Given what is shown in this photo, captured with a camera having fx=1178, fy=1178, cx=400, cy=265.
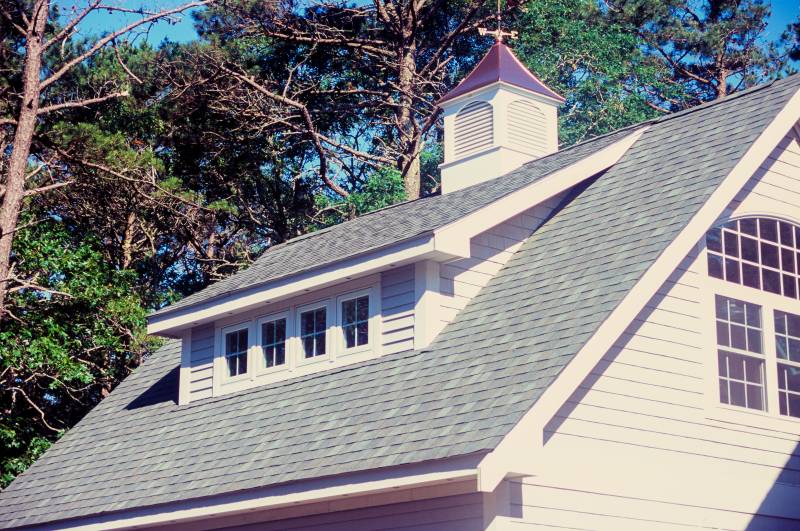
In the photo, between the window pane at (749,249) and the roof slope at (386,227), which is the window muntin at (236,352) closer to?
the roof slope at (386,227)

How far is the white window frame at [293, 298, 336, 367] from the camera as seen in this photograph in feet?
47.3

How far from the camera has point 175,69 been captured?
29.8m

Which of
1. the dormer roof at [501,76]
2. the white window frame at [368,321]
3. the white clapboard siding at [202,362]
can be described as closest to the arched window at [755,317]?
the white window frame at [368,321]

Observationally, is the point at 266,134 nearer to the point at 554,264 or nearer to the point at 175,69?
the point at 175,69

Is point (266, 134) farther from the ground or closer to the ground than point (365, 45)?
closer to the ground

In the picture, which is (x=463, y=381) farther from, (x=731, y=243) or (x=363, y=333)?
(x=731, y=243)

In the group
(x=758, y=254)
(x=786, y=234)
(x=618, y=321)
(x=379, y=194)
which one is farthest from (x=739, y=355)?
(x=379, y=194)

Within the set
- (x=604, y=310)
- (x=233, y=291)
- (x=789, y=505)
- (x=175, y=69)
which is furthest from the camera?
(x=175, y=69)

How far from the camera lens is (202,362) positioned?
54.6ft

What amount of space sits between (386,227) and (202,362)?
3.22 metres

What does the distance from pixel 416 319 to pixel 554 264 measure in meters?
1.68

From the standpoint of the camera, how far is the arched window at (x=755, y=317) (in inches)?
528

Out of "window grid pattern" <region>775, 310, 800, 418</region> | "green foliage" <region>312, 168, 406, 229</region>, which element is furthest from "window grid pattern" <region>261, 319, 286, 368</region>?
"green foliage" <region>312, 168, 406, 229</region>

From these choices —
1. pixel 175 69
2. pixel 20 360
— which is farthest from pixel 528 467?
pixel 175 69
